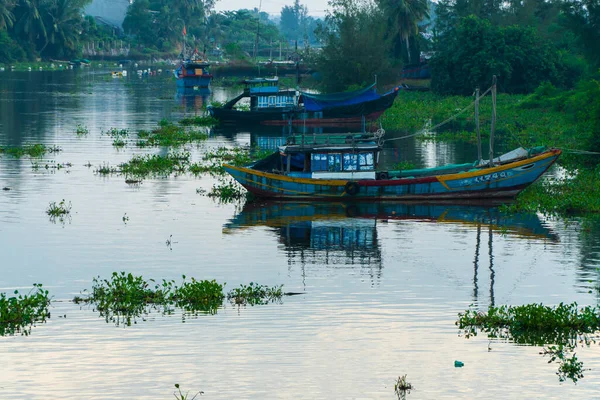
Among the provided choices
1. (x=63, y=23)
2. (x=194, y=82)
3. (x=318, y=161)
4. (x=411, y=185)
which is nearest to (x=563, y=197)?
(x=411, y=185)

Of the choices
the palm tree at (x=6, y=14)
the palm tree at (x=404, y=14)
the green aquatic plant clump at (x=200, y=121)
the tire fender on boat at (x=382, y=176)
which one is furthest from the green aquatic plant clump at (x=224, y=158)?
the palm tree at (x=6, y=14)

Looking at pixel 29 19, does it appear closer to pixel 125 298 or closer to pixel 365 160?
pixel 365 160

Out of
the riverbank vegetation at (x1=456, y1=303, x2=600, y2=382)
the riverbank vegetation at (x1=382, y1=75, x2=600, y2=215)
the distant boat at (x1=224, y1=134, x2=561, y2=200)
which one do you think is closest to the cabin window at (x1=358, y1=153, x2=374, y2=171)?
the distant boat at (x1=224, y1=134, x2=561, y2=200)

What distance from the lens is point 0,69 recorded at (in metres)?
150

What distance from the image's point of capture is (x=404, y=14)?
94.4 meters

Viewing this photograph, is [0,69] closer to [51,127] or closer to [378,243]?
[51,127]

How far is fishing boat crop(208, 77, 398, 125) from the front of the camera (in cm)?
6600

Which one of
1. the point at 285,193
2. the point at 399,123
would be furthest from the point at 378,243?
the point at 399,123

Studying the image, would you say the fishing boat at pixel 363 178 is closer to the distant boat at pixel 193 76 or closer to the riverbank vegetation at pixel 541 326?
the riverbank vegetation at pixel 541 326

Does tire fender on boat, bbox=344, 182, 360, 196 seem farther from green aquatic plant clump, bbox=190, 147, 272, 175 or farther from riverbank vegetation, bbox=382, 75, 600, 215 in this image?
green aquatic plant clump, bbox=190, 147, 272, 175

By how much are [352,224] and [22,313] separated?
14.3 m

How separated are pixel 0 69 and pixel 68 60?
23323mm

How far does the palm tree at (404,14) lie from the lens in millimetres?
94062

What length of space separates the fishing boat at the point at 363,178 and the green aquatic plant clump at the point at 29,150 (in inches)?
700
